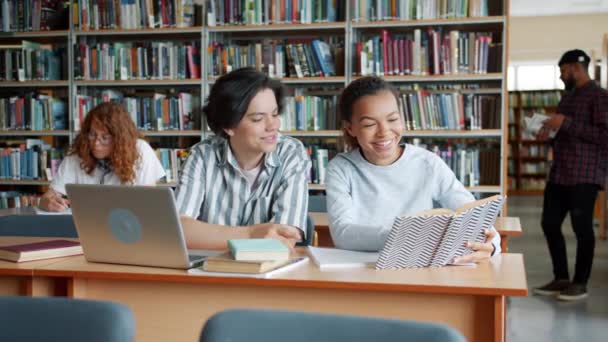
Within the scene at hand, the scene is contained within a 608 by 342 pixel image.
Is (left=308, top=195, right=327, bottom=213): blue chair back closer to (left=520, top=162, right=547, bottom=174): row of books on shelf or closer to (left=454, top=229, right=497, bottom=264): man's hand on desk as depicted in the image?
(left=454, top=229, right=497, bottom=264): man's hand on desk

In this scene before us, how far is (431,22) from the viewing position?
466 cm

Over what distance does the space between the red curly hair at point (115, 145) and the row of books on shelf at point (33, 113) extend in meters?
2.15

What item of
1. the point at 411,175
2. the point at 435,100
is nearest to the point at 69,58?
the point at 435,100

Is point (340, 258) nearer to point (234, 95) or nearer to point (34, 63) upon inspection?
point (234, 95)

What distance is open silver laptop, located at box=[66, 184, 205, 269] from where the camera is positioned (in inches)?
61.9

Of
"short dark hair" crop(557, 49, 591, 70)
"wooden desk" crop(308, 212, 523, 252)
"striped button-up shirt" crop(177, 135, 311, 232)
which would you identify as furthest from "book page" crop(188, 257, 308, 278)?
"short dark hair" crop(557, 49, 591, 70)

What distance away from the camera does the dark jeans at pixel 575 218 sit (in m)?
4.15

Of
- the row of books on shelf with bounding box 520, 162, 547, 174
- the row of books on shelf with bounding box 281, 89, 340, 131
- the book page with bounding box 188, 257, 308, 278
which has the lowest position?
the row of books on shelf with bounding box 520, 162, 547, 174

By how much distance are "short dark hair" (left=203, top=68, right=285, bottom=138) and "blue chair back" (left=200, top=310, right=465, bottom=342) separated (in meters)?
1.31

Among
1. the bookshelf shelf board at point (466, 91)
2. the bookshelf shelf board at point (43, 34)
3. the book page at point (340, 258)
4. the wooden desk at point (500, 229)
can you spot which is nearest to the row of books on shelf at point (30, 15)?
the bookshelf shelf board at point (43, 34)

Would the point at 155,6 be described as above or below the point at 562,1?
below

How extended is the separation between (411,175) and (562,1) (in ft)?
31.6

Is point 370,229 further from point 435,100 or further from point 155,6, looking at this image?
point 155,6

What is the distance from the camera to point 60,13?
17.4ft
